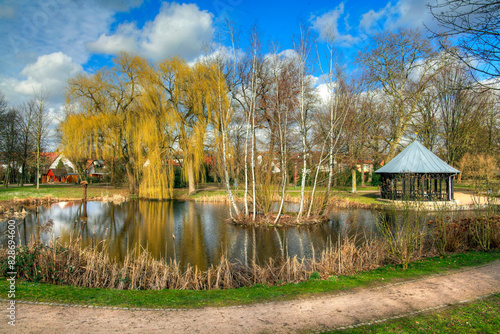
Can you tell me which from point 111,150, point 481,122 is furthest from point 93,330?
point 481,122

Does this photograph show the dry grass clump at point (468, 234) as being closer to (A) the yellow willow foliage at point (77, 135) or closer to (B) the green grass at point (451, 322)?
(B) the green grass at point (451, 322)

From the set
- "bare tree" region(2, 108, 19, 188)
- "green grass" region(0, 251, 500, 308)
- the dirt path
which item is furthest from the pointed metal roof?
"bare tree" region(2, 108, 19, 188)

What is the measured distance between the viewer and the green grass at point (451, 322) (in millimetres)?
3867

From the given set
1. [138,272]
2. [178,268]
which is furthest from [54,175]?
[178,268]

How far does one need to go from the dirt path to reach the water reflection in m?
2.16

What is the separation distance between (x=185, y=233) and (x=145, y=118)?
13.7 m

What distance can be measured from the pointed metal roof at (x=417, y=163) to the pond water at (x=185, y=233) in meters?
4.79

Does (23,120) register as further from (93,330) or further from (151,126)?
(93,330)

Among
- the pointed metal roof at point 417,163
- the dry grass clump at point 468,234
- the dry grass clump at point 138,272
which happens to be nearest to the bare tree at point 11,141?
the dry grass clump at point 138,272

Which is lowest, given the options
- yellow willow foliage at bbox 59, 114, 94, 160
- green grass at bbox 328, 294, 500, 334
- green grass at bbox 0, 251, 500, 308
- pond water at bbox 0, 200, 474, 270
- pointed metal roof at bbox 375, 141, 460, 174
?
pond water at bbox 0, 200, 474, 270

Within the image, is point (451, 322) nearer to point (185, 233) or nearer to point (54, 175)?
point (185, 233)

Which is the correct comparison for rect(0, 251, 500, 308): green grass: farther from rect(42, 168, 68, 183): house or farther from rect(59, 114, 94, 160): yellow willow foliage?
rect(42, 168, 68, 183): house

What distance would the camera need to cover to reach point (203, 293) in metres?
5.68

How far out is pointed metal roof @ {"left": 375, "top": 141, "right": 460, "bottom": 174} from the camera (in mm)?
19816
